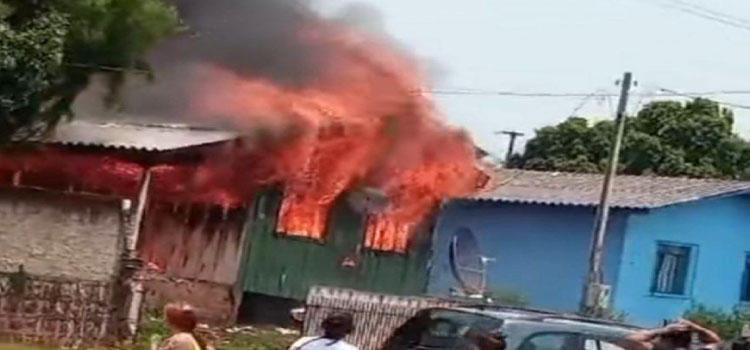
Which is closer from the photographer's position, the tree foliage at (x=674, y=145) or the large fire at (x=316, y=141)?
the large fire at (x=316, y=141)

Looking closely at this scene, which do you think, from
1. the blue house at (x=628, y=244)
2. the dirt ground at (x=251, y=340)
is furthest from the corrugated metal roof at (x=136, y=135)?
the blue house at (x=628, y=244)

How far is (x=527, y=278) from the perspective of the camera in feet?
120

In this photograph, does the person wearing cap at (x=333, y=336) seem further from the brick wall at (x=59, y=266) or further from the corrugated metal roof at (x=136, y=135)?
the corrugated metal roof at (x=136, y=135)

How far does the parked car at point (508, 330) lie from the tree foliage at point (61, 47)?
8402 millimetres

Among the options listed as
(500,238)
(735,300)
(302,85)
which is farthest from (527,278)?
(302,85)

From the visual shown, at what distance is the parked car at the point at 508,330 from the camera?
13977 millimetres

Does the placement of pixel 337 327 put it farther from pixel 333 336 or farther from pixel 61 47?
pixel 61 47

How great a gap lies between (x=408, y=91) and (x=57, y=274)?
7468 millimetres

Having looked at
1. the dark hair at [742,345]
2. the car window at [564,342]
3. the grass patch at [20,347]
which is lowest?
the grass patch at [20,347]

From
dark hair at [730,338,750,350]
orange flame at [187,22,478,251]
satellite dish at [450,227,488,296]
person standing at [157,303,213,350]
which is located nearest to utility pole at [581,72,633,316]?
orange flame at [187,22,478,251]

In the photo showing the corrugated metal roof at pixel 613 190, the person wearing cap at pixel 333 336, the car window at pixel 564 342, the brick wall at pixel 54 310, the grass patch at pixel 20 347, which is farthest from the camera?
the corrugated metal roof at pixel 613 190

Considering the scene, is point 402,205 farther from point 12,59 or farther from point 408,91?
point 12,59

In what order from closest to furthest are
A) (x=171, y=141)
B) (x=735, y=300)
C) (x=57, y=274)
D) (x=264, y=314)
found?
(x=57, y=274) → (x=171, y=141) → (x=264, y=314) → (x=735, y=300)

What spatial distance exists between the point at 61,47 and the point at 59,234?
344 centimetres
